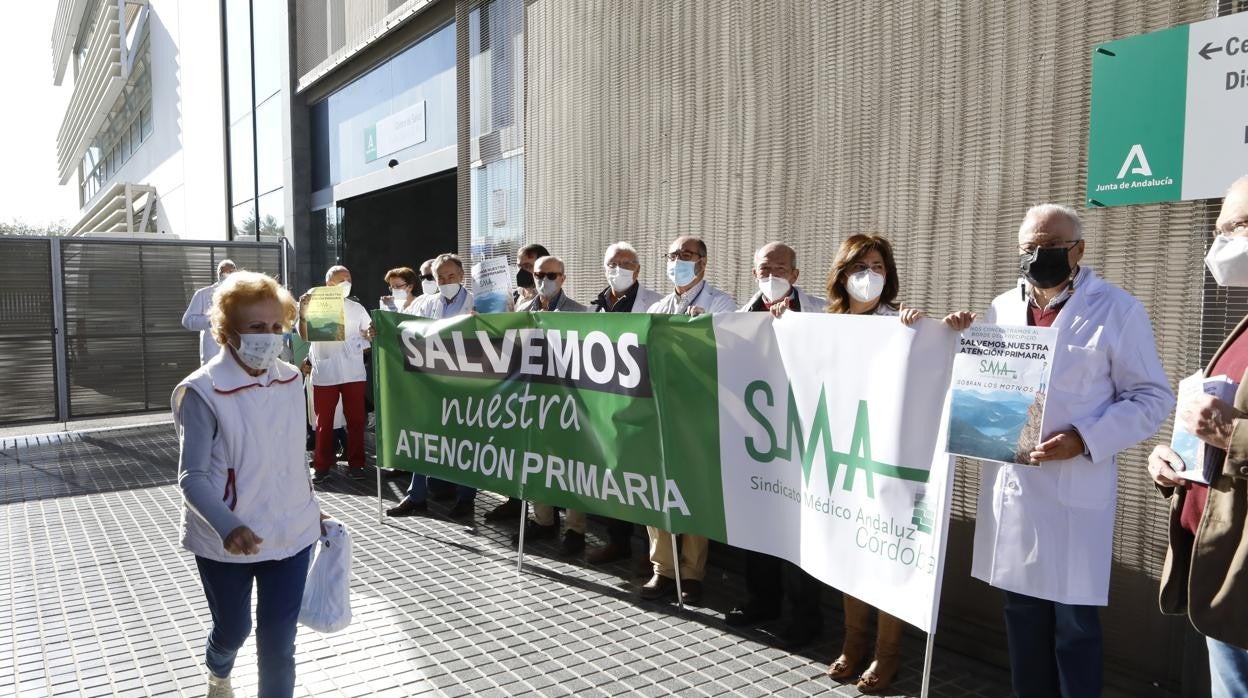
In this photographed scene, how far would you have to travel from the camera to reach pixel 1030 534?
2.88 m

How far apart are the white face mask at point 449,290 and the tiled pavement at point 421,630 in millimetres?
1851

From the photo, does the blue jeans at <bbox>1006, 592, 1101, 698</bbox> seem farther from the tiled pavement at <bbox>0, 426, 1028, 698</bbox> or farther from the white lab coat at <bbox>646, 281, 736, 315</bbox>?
the white lab coat at <bbox>646, 281, 736, 315</bbox>

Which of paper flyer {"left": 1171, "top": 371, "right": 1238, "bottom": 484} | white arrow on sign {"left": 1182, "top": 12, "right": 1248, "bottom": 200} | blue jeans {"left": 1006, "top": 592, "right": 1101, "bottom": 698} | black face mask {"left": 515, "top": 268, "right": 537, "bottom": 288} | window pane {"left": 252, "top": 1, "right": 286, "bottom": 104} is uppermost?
window pane {"left": 252, "top": 1, "right": 286, "bottom": 104}

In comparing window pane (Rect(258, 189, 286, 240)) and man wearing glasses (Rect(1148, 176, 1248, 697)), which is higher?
window pane (Rect(258, 189, 286, 240))

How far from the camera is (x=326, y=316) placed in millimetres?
7016

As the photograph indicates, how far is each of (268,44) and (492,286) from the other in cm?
1267

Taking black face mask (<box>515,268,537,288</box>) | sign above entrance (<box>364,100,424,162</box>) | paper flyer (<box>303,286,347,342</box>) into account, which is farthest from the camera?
sign above entrance (<box>364,100,424,162</box>)

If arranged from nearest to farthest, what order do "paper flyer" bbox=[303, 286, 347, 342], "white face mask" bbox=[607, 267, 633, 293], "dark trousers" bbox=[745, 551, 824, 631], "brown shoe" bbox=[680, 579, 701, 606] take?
1. "dark trousers" bbox=[745, 551, 824, 631]
2. "brown shoe" bbox=[680, 579, 701, 606]
3. "white face mask" bbox=[607, 267, 633, 293]
4. "paper flyer" bbox=[303, 286, 347, 342]

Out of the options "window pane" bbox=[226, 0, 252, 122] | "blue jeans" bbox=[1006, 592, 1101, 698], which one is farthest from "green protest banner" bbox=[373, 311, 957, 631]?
"window pane" bbox=[226, 0, 252, 122]

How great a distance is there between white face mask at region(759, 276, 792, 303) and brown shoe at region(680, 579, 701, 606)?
175 cm

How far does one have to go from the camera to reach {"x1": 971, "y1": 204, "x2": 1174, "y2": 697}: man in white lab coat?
109 inches

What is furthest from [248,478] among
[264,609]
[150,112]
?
[150,112]

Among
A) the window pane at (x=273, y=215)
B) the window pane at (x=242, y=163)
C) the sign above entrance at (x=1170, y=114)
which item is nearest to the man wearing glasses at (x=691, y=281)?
the sign above entrance at (x=1170, y=114)

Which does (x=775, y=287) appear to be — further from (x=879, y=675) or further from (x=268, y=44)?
(x=268, y=44)
